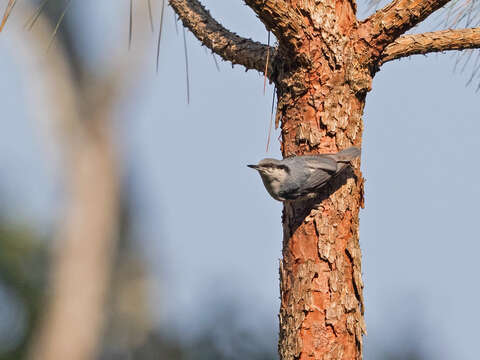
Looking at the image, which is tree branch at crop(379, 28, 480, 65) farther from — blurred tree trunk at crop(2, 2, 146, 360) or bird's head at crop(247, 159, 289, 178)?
blurred tree trunk at crop(2, 2, 146, 360)

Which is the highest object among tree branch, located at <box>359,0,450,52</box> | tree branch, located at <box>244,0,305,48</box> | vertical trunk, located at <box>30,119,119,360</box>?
tree branch, located at <box>359,0,450,52</box>

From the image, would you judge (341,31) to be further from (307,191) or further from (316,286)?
(316,286)

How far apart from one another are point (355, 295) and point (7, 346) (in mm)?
5826

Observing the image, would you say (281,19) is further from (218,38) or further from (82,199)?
(82,199)

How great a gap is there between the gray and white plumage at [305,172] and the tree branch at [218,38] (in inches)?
17.2

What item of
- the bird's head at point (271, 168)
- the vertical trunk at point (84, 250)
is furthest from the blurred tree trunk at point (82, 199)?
the bird's head at point (271, 168)

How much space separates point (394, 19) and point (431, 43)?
33cm

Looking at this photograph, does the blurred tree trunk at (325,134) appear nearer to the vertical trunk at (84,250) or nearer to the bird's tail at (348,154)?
the bird's tail at (348,154)

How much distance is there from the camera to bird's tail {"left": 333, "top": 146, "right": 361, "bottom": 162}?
2068 millimetres

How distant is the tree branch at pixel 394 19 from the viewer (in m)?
2.10

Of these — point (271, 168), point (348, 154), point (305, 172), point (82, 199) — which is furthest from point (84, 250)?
point (348, 154)

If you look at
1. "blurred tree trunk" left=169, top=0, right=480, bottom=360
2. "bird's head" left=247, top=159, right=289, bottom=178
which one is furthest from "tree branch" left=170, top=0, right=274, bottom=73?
"bird's head" left=247, top=159, right=289, bottom=178

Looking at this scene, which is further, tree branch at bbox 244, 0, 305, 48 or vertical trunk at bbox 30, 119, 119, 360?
vertical trunk at bbox 30, 119, 119, 360

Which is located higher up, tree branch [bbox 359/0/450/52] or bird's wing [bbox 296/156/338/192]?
tree branch [bbox 359/0/450/52]
